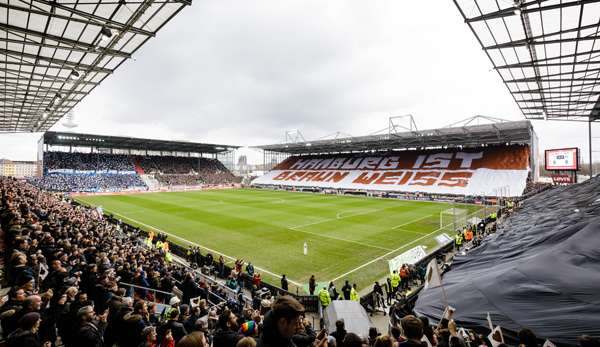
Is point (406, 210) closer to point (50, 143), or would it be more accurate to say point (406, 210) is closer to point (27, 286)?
point (27, 286)

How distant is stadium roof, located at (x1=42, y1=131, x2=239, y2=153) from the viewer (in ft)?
182

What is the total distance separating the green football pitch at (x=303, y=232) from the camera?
578 inches

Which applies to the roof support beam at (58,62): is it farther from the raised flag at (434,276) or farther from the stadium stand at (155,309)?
the raised flag at (434,276)

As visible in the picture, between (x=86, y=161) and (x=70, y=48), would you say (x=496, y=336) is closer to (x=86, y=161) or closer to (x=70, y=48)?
(x=70, y=48)

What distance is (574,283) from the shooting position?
5273 millimetres

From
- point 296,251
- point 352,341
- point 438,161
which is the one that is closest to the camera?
point 352,341

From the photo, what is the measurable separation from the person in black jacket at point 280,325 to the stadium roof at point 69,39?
938 centimetres

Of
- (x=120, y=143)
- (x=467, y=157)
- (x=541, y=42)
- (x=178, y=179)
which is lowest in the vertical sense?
(x=178, y=179)

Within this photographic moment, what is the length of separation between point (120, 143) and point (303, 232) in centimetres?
5876

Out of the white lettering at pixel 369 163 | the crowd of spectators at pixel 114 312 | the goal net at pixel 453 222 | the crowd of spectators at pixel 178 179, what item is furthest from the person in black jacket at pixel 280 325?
the crowd of spectators at pixel 178 179

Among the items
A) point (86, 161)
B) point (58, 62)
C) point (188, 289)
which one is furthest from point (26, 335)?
point (86, 161)

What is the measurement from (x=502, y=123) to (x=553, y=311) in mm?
37734

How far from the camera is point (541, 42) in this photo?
40.0 ft

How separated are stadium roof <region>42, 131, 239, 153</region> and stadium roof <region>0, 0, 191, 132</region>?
44461 mm
